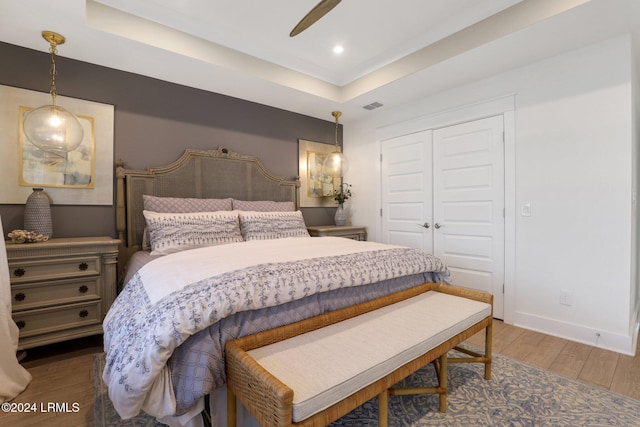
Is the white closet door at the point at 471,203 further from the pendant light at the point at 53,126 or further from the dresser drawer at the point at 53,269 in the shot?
the pendant light at the point at 53,126

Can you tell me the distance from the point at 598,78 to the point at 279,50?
2822 millimetres

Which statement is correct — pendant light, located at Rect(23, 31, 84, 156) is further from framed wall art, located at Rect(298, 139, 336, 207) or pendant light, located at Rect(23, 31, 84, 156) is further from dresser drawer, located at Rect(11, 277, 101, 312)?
framed wall art, located at Rect(298, 139, 336, 207)

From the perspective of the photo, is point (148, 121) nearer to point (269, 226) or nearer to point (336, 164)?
point (269, 226)

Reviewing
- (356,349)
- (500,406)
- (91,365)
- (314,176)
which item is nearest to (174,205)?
(91,365)

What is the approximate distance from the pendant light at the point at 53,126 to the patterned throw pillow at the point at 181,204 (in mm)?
698

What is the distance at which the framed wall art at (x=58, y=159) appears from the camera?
7.70 feet

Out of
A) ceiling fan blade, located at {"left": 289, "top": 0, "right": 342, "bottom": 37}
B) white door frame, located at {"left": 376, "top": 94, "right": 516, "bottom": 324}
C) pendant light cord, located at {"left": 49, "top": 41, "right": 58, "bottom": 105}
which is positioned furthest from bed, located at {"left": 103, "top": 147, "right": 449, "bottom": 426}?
ceiling fan blade, located at {"left": 289, "top": 0, "right": 342, "bottom": 37}

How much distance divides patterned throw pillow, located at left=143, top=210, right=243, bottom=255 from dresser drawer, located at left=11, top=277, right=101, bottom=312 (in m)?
0.49

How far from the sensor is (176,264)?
5.68 feet

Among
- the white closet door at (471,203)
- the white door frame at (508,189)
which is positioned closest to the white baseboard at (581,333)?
the white door frame at (508,189)

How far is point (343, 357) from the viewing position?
1.24 meters

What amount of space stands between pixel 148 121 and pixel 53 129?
30.6 inches

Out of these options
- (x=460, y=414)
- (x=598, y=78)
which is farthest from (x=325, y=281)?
(x=598, y=78)

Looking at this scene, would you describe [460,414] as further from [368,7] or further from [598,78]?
→ [368,7]
